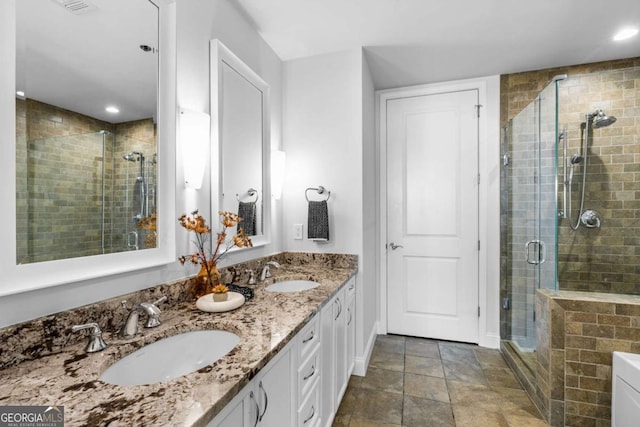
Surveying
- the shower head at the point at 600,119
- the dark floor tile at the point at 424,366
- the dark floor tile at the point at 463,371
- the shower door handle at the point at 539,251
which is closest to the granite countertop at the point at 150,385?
the dark floor tile at the point at 424,366

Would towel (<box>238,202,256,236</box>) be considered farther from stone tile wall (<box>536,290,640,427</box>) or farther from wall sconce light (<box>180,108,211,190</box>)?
stone tile wall (<box>536,290,640,427</box>)

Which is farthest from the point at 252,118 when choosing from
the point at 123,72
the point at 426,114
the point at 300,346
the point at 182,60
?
the point at 426,114

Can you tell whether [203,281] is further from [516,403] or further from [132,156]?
[516,403]

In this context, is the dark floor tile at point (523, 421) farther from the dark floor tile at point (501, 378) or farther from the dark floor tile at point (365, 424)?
the dark floor tile at point (365, 424)

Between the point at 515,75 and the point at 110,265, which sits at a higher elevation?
the point at 515,75

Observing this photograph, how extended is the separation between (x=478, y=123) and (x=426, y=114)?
1.58ft

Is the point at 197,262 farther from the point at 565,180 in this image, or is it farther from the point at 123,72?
the point at 565,180

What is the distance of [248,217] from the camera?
6.38 feet

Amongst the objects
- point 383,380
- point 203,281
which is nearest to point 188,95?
point 203,281

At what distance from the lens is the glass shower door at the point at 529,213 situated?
6.60 ft

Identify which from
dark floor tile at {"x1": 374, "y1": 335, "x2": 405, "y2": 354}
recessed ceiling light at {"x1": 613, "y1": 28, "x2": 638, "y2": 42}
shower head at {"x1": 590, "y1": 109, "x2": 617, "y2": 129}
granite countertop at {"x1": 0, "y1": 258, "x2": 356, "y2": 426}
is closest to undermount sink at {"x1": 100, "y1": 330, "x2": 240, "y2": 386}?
granite countertop at {"x1": 0, "y1": 258, "x2": 356, "y2": 426}

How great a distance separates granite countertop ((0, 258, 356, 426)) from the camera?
60cm

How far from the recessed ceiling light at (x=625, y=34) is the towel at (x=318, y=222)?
238 centimetres

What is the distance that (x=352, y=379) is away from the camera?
7.25 ft
